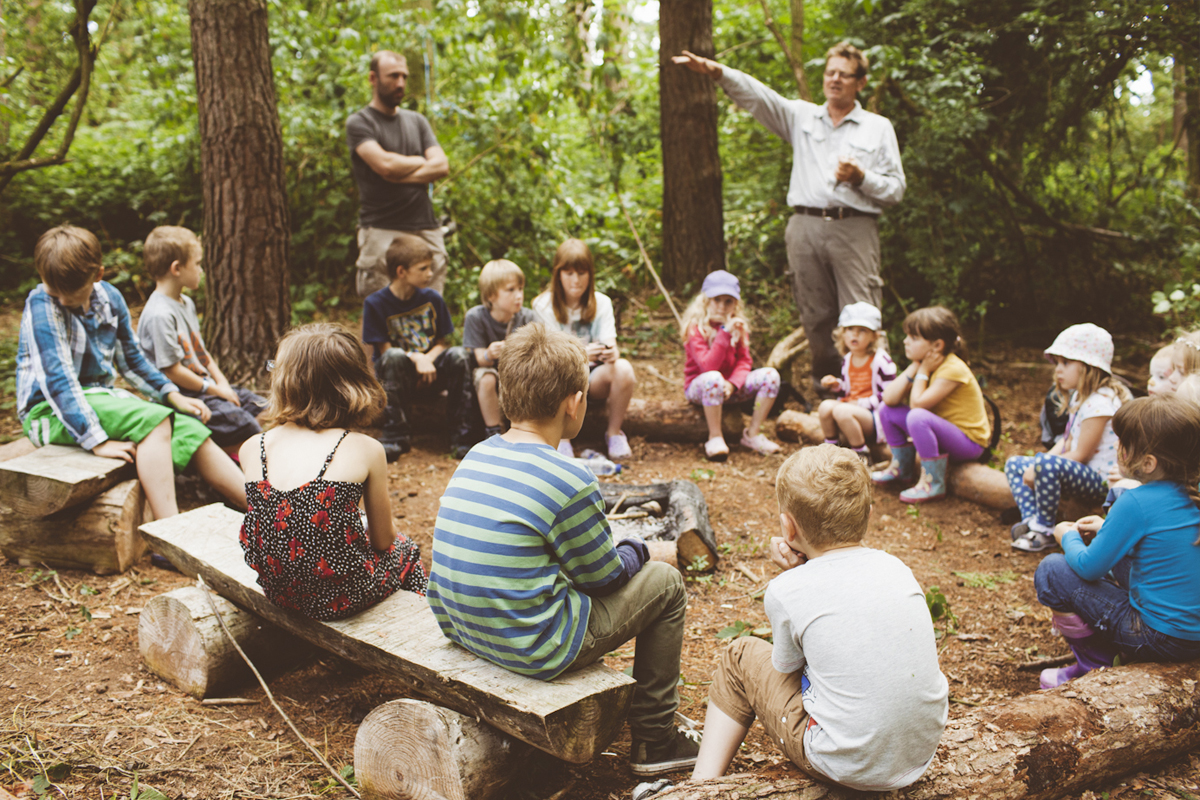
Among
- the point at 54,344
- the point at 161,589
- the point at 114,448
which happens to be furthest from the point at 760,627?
the point at 54,344

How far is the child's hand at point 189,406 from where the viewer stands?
3.92 m

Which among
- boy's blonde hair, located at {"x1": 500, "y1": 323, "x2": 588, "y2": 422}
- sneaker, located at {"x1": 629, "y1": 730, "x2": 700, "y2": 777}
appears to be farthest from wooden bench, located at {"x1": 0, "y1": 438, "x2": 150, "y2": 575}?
sneaker, located at {"x1": 629, "y1": 730, "x2": 700, "y2": 777}

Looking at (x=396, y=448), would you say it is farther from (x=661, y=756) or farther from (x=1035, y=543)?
(x=1035, y=543)

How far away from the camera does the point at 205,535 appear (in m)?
3.03

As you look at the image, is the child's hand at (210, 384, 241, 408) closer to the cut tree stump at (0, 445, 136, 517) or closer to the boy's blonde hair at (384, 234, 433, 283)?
the cut tree stump at (0, 445, 136, 517)

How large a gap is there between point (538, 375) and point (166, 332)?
2867mm

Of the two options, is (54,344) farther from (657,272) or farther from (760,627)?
(657,272)

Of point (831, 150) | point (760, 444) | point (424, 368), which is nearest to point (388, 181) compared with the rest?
point (424, 368)

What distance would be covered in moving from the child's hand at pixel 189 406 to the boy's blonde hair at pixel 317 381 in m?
1.74

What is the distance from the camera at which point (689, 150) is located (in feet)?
22.8

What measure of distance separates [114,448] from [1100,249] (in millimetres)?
8325

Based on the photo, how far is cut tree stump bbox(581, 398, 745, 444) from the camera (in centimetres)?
533

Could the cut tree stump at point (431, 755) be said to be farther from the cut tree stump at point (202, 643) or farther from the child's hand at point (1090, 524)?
the child's hand at point (1090, 524)

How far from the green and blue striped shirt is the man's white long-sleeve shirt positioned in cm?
385
